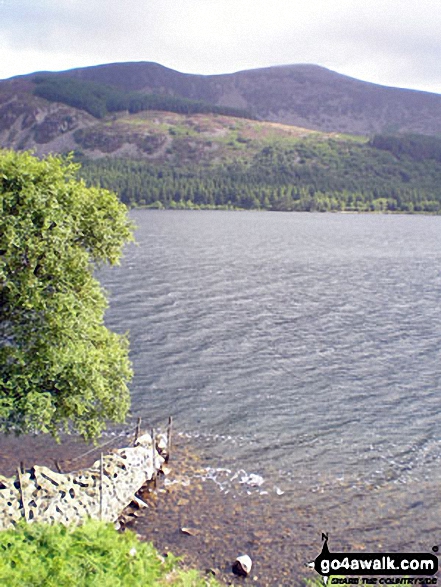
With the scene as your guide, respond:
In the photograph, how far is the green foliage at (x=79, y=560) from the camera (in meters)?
17.1

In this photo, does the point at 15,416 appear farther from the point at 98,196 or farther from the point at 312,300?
the point at 312,300

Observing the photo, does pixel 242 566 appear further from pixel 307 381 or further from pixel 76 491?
pixel 307 381

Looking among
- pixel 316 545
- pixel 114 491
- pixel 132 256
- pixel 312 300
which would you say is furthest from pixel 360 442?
pixel 132 256

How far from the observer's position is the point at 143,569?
20125mm

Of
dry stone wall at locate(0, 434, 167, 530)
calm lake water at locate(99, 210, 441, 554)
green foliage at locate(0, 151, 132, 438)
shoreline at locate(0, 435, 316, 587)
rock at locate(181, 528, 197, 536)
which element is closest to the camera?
dry stone wall at locate(0, 434, 167, 530)

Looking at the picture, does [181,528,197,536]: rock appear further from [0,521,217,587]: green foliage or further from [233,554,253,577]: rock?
[0,521,217,587]: green foliage

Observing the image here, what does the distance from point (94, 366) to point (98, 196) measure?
9.83 metres

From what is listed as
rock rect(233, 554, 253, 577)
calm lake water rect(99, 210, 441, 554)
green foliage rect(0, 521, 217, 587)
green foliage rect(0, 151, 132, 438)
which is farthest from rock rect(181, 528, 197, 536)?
green foliage rect(0, 151, 132, 438)

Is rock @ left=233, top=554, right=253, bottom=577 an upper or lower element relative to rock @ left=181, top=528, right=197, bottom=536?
upper

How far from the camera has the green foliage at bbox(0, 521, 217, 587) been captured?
1709 cm

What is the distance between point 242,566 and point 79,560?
9704 mm

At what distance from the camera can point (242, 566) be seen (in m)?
25.7

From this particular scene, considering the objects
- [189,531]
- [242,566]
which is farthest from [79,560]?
[189,531]

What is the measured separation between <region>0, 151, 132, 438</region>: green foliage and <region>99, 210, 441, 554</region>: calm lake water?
11.2m
